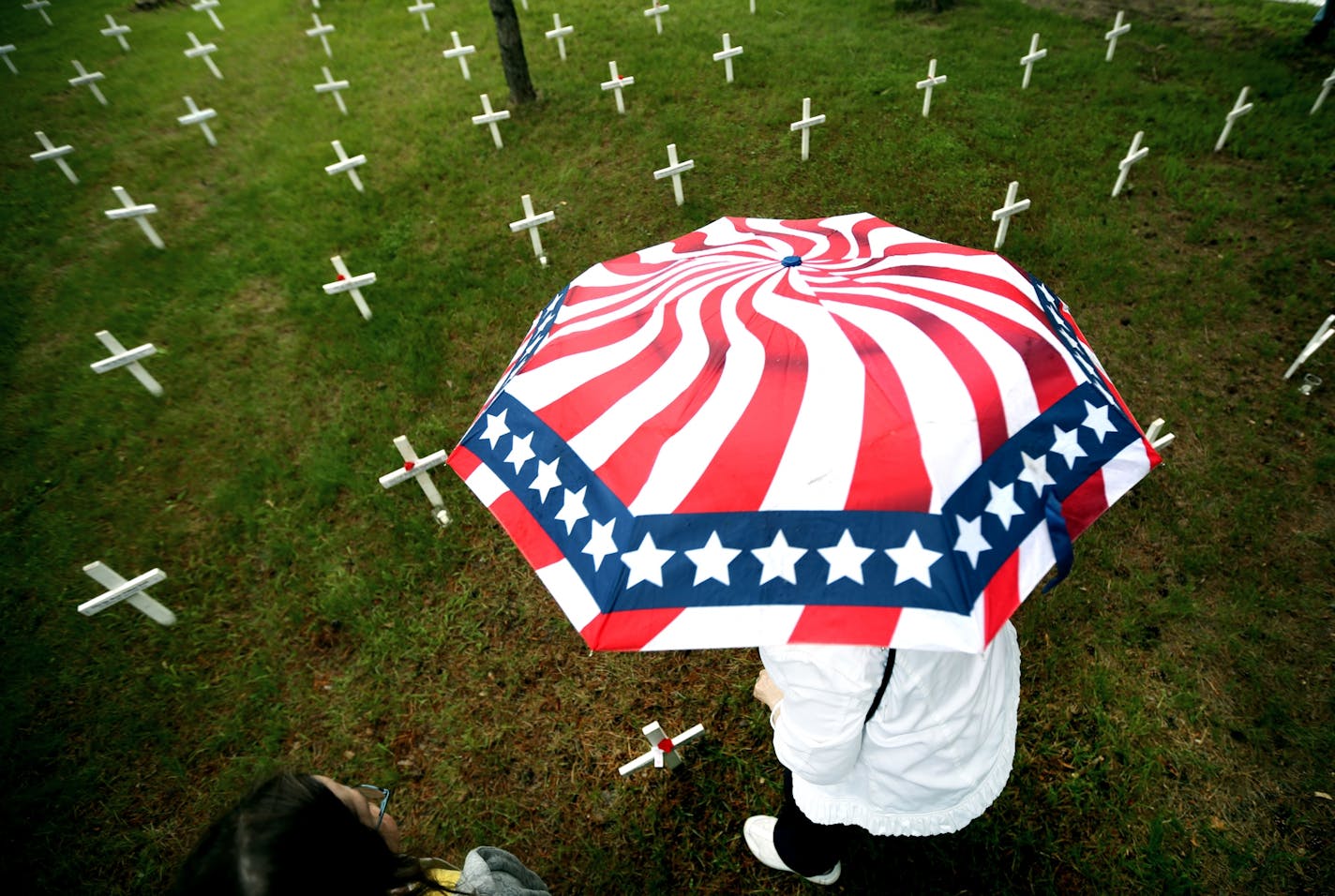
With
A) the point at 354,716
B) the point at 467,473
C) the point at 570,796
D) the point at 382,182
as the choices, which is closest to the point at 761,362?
the point at 467,473

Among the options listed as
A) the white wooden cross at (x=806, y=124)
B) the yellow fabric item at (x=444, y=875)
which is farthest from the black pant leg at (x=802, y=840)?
the white wooden cross at (x=806, y=124)

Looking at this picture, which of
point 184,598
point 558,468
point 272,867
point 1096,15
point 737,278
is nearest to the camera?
point 272,867

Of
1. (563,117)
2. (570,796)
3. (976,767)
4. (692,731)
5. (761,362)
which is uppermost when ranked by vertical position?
(761,362)

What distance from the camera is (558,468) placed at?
84.0 inches

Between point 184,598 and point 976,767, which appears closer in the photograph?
point 976,767

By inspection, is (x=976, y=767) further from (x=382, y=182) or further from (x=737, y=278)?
(x=382, y=182)

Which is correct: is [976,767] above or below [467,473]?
below

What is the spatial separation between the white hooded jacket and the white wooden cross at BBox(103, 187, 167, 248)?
7404 millimetres

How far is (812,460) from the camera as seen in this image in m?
1.79

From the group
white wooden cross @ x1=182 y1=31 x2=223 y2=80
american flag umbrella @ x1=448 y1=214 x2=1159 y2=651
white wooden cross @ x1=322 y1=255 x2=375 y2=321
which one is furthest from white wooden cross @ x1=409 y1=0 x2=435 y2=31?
american flag umbrella @ x1=448 y1=214 x2=1159 y2=651

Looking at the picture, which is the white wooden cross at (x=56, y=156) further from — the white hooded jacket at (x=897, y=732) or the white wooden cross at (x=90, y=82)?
the white hooded jacket at (x=897, y=732)

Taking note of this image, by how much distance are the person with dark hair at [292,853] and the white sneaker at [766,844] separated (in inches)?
75.9

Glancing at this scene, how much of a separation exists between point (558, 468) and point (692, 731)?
192 cm

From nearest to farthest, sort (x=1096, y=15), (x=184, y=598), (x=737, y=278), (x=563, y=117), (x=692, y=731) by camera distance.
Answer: (x=737, y=278) → (x=692, y=731) → (x=184, y=598) → (x=563, y=117) → (x=1096, y=15)
